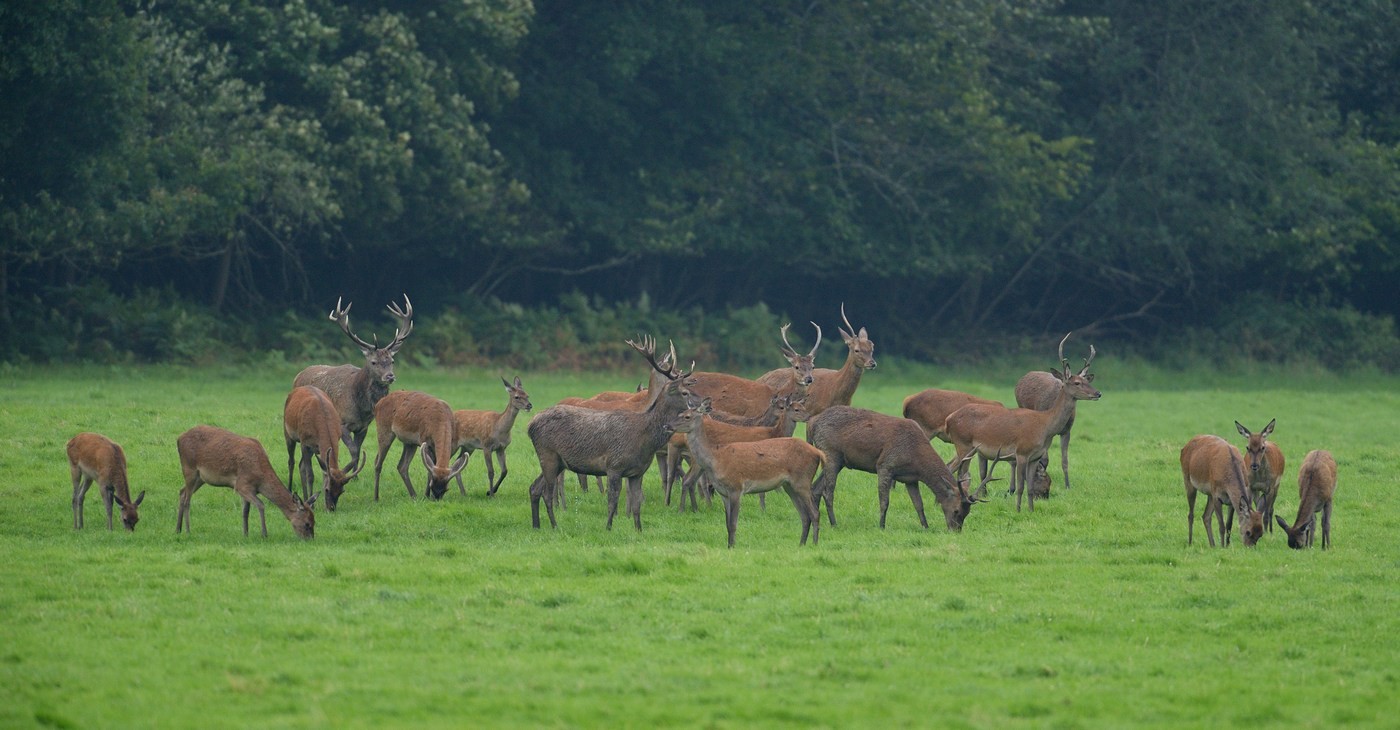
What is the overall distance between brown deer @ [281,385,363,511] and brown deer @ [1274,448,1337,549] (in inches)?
307

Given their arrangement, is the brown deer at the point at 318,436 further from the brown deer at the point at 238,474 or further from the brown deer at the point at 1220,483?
the brown deer at the point at 1220,483


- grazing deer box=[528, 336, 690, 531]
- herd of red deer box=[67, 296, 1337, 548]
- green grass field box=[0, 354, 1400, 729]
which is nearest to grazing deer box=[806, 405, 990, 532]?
herd of red deer box=[67, 296, 1337, 548]

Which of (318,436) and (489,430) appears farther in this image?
(489,430)

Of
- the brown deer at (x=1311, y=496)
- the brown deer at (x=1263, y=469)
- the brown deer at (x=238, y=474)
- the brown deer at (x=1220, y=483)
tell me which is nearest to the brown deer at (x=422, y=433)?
the brown deer at (x=238, y=474)

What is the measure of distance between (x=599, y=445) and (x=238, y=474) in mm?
2973

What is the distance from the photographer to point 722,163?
3566cm

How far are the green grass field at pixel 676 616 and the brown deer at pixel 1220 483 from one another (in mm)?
214

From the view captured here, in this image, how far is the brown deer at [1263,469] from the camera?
13.7 meters

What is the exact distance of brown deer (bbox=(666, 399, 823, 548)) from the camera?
535 inches

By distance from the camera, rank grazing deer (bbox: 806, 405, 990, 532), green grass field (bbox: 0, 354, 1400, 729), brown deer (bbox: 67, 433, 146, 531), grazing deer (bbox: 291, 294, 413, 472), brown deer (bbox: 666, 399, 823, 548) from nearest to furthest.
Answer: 1. green grass field (bbox: 0, 354, 1400, 729)
2. brown deer (bbox: 67, 433, 146, 531)
3. brown deer (bbox: 666, 399, 823, 548)
4. grazing deer (bbox: 806, 405, 990, 532)
5. grazing deer (bbox: 291, 294, 413, 472)

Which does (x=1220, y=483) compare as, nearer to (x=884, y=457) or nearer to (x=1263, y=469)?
(x=1263, y=469)

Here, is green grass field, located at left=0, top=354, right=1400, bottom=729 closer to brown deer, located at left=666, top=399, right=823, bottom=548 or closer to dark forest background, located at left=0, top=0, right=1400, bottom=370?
brown deer, located at left=666, top=399, right=823, bottom=548

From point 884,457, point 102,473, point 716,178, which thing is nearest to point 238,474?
point 102,473

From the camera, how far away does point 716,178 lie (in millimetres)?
35594
